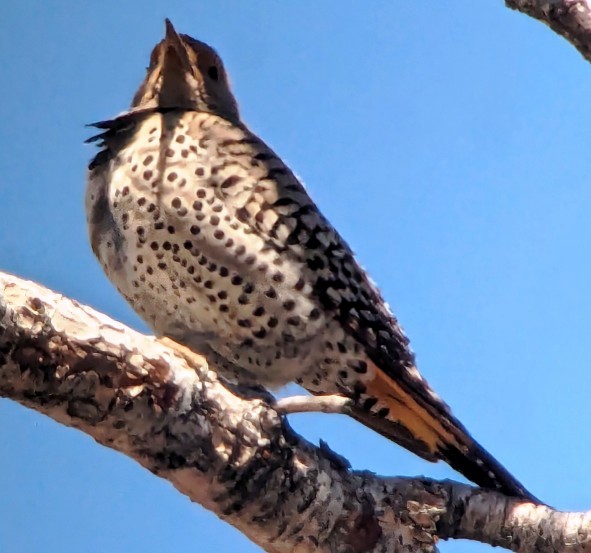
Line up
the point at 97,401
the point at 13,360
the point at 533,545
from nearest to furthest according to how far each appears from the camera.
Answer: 1. the point at 13,360
2. the point at 97,401
3. the point at 533,545

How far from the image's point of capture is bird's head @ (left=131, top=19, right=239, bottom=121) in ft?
9.79

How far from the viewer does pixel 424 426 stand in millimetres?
2660

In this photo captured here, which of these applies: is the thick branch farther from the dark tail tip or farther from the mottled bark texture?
the mottled bark texture

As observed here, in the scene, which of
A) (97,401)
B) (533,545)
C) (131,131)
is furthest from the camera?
(131,131)

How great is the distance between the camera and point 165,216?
8.10 ft

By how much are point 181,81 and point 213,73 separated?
0.67 ft

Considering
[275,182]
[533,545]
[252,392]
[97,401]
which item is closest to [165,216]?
[275,182]

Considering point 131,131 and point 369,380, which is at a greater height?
point 131,131

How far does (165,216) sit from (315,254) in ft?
1.52

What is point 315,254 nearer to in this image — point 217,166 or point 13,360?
point 217,166

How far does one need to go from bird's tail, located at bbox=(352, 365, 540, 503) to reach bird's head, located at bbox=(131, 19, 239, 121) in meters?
1.02

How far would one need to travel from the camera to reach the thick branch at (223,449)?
163 centimetres

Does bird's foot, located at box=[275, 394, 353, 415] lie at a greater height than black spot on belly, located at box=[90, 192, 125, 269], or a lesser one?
lesser

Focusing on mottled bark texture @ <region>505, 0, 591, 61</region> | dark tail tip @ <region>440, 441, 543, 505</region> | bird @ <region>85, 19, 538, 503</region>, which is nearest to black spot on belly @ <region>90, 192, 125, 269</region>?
bird @ <region>85, 19, 538, 503</region>
